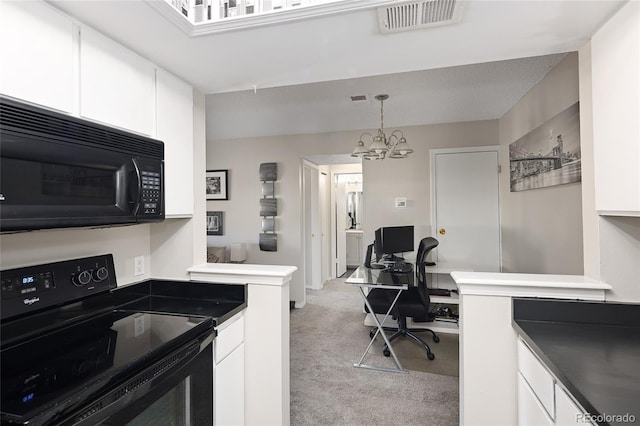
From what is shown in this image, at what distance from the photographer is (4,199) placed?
88 centimetres

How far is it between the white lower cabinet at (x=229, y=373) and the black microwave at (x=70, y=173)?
2.21 feet

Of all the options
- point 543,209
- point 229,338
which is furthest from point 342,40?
point 543,209

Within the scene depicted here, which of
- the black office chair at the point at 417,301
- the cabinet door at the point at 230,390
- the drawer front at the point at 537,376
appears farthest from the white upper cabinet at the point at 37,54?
the black office chair at the point at 417,301

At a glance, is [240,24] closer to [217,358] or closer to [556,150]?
[217,358]

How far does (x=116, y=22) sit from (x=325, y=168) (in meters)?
4.96

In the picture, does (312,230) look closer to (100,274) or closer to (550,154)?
(550,154)

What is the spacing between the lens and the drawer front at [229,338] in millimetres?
1559

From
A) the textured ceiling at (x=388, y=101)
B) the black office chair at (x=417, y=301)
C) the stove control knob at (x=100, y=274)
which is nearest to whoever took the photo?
the stove control knob at (x=100, y=274)

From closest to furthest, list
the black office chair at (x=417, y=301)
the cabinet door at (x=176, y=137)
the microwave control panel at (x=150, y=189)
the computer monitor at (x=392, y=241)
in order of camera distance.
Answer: the microwave control panel at (x=150, y=189)
the cabinet door at (x=176, y=137)
the black office chair at (x=417, y=301)
the computer monitor at (x=392, y=241)

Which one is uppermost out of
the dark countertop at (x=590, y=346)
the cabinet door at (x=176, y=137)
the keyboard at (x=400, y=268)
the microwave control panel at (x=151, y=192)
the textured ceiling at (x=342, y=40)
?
the textured ceiling at (x=342, y=40)

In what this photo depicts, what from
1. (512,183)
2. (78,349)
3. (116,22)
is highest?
(116,22)

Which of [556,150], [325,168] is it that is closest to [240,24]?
[556,150]

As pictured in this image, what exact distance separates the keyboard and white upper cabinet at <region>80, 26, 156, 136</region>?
8.49ft

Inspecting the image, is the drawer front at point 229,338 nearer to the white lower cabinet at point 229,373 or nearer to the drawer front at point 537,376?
the white lower cabinet at point 229,373
